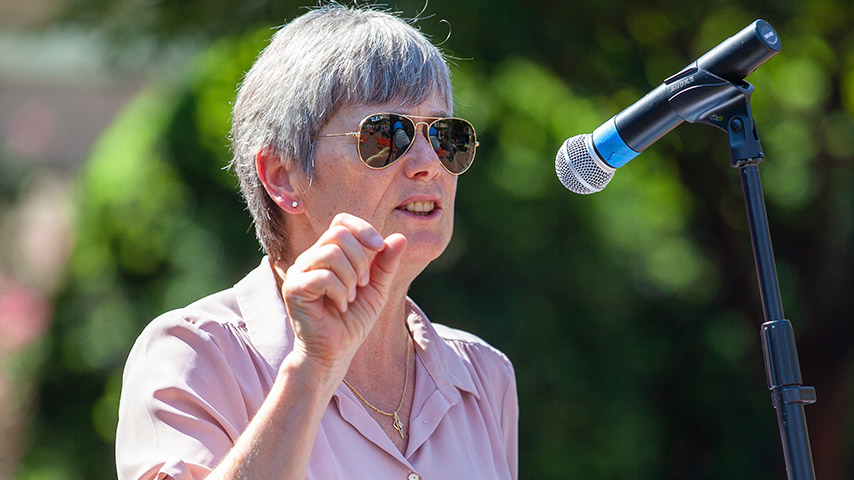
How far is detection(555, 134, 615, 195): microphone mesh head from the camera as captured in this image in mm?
1859

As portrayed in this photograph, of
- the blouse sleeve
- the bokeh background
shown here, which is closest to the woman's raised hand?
the blouse sleeve

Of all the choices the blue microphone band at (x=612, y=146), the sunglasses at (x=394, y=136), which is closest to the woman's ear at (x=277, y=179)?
the sunglasses at (x=394, y=136)

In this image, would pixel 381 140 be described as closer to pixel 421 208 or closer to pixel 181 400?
→ pixel 421 208

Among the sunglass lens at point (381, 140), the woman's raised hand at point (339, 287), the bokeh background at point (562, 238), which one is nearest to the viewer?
the woman's raised hand at point (339, 287)

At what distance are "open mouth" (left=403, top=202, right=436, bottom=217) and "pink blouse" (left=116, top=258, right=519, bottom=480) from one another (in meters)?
0.37

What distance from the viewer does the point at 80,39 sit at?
495 cm

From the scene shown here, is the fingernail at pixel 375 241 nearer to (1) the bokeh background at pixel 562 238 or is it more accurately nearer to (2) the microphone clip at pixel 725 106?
(2) the microphone clip at pixel 725 106

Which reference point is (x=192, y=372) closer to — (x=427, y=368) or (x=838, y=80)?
(x=427, y=368)

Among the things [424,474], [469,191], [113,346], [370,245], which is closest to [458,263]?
[469,191]

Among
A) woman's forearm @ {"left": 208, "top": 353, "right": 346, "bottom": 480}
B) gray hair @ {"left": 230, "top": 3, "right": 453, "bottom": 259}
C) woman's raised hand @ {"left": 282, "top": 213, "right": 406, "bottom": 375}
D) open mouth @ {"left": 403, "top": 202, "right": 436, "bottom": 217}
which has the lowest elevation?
woman's forearm @ {"left": 208, "top": 353, "right": 346, "bottom": 480}

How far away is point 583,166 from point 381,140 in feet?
1.58

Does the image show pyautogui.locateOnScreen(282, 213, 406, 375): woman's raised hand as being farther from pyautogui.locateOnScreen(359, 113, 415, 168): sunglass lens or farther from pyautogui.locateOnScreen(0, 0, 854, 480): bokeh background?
pyautogui.locateOnScreen(0, 0, 854, 480): bokeh background

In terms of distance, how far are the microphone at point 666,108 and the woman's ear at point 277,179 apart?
67 centimetres

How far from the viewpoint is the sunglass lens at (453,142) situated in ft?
7.16
